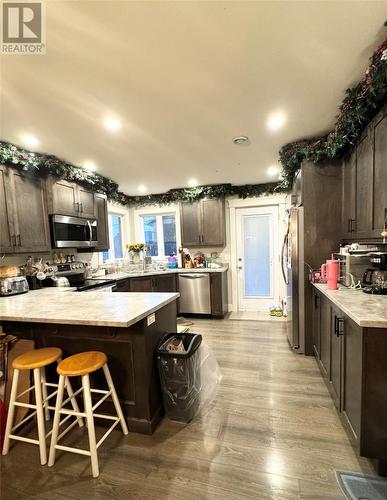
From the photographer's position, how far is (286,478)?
1384 millimetres

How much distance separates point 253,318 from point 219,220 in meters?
1.94

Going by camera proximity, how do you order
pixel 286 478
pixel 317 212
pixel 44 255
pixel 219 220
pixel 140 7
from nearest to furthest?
pixel 140 7 < pixel 286 478 < pixel 317 212 < pixel 44 255 < pixel 219 220

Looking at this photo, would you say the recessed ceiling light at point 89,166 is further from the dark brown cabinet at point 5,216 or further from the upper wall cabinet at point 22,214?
the dark brown cabinet at point 5,216

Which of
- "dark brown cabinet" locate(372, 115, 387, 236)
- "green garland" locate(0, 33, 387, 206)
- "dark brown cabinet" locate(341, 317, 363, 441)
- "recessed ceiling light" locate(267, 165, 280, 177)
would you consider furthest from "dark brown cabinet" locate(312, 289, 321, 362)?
"recessed ceiling light" locate(267, 165, 280, 177)

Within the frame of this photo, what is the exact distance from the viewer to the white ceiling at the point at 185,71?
1.21 m

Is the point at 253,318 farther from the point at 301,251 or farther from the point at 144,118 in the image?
the point at 144,118

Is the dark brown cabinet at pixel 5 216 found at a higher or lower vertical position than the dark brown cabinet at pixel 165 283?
higher

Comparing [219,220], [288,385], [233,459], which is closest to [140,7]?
[233,459]

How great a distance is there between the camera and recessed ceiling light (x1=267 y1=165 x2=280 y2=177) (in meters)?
3.50

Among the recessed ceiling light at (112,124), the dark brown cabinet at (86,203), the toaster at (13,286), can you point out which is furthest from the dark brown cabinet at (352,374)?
the dark brown cabinet at (86,203)

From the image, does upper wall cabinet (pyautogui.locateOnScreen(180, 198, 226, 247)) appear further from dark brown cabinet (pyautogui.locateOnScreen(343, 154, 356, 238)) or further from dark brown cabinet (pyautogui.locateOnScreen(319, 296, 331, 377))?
dark brown cabinet (pyautogui.locateOnScreen(319, 296, 331, 377))

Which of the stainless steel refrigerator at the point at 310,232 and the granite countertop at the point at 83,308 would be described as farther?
the stainless steel refrigerator at the point at 310,232

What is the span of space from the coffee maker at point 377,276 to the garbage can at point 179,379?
1500 mm

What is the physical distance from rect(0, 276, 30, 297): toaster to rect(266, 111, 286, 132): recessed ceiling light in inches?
119
